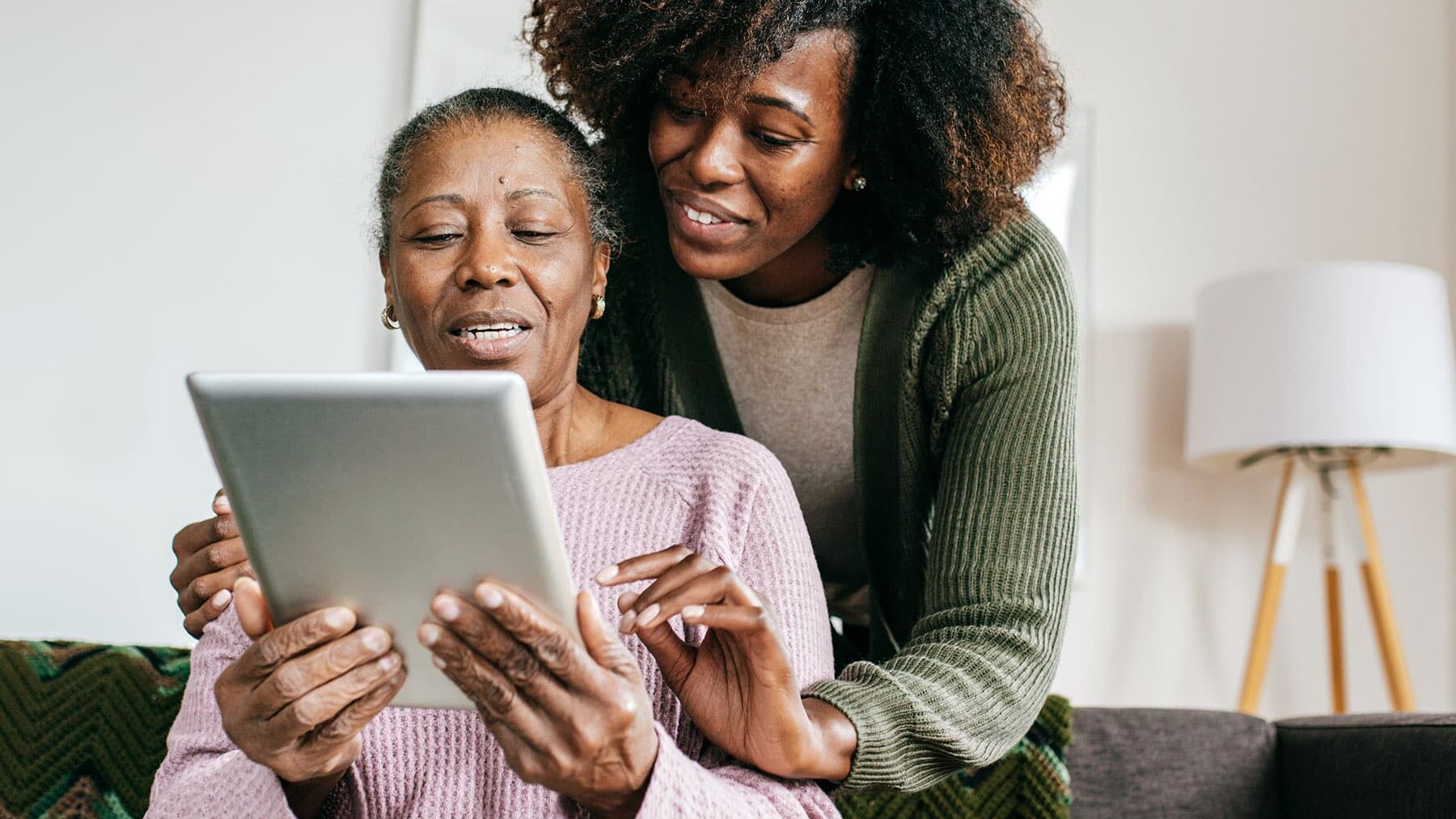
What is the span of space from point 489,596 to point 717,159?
0.60 meters

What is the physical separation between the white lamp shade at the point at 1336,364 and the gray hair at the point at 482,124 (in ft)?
5.85

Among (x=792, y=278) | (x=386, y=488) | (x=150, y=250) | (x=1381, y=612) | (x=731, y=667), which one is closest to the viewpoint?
(x=386, y=488)

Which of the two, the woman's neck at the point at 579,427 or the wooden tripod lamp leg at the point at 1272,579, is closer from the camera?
the woman's neck at the point at 579,427

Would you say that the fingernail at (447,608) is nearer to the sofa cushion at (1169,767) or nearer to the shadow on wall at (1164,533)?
the sofa cushion at (1169,767)

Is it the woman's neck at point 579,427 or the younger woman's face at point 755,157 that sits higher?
the younger woman's face at point 755,157

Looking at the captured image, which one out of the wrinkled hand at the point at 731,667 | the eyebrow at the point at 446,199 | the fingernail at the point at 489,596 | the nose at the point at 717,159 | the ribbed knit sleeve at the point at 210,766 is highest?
the nose at the point at 717,159

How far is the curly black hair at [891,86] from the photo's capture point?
1.29 metres

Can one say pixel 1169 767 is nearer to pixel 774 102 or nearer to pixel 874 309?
pixel 874 309

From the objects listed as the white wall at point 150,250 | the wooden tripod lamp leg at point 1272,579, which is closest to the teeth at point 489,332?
the white wall at point 150,250

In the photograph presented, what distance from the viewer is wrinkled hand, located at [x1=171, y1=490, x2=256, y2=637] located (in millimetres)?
1159

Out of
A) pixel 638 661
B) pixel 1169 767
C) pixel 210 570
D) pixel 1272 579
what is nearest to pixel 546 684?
pixel 638 661

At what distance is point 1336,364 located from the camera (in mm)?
2633

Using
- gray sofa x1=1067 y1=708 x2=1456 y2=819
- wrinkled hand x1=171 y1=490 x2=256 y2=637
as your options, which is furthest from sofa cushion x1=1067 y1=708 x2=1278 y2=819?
wrinkled hand x1=171 y1=490 x2=256 y2=637

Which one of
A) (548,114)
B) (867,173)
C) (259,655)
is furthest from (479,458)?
(867,173)
